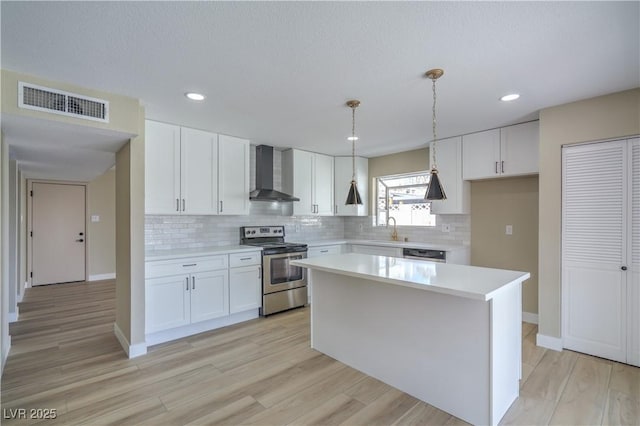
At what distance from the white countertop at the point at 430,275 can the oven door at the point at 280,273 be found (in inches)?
53.4

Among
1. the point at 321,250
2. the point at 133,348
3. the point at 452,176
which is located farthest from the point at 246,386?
the point at 452,176

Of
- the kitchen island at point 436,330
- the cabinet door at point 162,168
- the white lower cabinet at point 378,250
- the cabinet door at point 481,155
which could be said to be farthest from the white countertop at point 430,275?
the cabinet door at point 481,155

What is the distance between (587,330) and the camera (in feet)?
9.71

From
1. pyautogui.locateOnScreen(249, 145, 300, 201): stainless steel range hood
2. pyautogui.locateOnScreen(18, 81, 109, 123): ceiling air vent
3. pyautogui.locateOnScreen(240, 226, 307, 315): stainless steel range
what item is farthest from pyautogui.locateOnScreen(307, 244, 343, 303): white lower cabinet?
pyautogui.locateOnScreen(18, 81, 109, 123): ceiling air vent

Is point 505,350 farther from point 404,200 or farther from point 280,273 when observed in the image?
point 404,200

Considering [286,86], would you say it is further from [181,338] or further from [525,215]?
[525,215]

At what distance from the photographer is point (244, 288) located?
4.00m

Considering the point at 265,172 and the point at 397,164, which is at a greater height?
the point at 397,164

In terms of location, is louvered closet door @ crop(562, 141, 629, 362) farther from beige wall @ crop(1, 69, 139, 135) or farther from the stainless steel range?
beige wall @ crop(1, 69, 139, 135)

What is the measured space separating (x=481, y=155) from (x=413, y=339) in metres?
2.69

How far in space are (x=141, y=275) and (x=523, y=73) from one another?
3.68 metres

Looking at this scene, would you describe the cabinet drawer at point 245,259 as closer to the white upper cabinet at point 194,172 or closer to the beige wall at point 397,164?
the white upper cabinet at point 194,172

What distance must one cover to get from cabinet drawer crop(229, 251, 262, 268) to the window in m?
2.42

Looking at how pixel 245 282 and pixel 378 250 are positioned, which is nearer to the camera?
pixel 245 282
